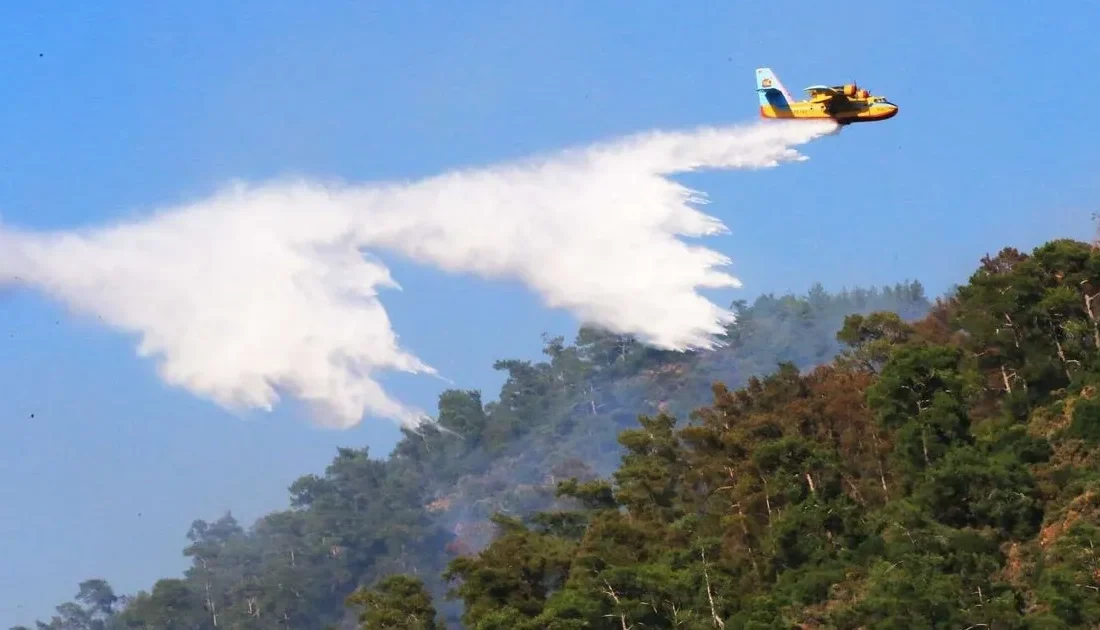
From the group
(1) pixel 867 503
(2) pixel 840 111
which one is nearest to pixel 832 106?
(2) pixel 840 111

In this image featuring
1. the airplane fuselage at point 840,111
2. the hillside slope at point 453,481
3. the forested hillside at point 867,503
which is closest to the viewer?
the forested hillside at point 867,503

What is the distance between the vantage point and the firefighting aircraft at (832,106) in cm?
5578

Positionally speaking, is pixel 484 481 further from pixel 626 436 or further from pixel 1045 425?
pixel 1045 425

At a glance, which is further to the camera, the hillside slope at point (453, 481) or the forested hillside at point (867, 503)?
the hillside slope at point (453, 481)

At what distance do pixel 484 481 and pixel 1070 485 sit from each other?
96.2m

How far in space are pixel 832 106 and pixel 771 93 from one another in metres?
4.07

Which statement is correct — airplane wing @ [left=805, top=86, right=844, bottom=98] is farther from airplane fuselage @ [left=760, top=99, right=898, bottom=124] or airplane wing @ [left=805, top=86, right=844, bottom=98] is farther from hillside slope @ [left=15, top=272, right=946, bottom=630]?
hillside slope @ [left=15, top=272, right=946, bottom=630]

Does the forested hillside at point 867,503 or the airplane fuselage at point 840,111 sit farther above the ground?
the airplane fuselage at point 840,111

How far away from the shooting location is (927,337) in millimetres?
70688

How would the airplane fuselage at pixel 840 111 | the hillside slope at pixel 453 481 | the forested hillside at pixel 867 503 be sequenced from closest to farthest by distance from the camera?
the forested hillside at pixel 867 503, the airplane fuselage at pixel 840 111, the hillside slope at pixel 453 481

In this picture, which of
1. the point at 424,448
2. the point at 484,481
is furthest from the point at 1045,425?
the point at 424,448

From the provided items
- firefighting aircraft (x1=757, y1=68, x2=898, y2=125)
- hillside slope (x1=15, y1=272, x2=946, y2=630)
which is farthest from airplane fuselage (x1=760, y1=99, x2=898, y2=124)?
hillside slope (x1=15, y1=272, x2=946, y2=630)

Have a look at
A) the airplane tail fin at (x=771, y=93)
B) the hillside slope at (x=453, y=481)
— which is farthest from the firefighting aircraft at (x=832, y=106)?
the hillside slope at (x=453, y=481)

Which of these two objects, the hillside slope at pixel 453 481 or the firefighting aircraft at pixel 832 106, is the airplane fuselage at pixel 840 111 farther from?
the hillside slope at pixel 453 481
